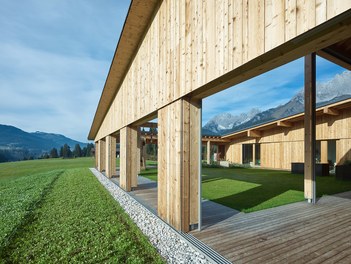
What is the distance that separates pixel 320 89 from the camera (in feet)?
466

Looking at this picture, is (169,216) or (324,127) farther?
(324,127)

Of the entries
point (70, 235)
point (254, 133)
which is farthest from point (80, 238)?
point (254, 133)

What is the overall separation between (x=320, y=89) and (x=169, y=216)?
563 ft

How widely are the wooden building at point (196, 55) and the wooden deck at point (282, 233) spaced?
2.07 ft

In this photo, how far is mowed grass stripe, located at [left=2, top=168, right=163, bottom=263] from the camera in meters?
3.05

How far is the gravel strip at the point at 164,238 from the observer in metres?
3.00

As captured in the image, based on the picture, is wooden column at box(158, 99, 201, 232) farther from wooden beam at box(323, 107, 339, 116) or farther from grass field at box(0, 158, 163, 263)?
wooden beam at box(323, 107, 339, 116)

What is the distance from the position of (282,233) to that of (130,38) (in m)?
6.32

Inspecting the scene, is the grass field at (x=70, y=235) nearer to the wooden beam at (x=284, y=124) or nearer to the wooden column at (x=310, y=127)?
the wooden column at (x=310, y=127)

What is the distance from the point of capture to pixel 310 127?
5973mm

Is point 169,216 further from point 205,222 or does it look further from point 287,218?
point 287,218

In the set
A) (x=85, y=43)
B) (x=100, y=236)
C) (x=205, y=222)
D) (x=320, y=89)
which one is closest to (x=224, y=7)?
(x=205, y=222)

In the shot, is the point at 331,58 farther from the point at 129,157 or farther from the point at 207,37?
the point at 129,157

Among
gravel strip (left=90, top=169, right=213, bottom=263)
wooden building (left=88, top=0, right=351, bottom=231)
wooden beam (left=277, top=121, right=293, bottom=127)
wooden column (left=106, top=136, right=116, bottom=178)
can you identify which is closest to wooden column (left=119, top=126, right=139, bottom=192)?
wooden building (left=88, top=0, right=351, bottom=231)
